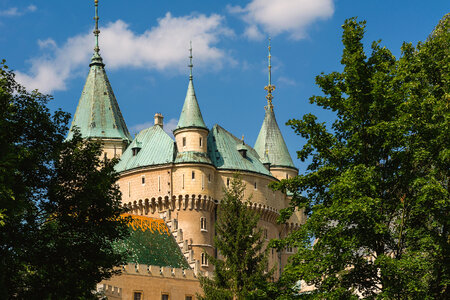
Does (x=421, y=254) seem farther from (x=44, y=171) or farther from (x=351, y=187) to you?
(x=44, y=171)

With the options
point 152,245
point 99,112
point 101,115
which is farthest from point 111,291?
point 99,112

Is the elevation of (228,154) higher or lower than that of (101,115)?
lower

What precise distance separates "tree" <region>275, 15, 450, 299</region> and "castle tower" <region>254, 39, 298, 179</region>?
60.9m

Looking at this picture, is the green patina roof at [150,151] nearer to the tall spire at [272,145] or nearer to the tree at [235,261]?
the tall spire at [272,145]

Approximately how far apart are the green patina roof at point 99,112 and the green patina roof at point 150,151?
304 centimetres

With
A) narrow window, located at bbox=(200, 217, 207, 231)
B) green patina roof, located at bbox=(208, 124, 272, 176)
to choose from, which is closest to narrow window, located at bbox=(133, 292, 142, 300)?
narrow window, located at bbox=(200, 217, 207, 231)

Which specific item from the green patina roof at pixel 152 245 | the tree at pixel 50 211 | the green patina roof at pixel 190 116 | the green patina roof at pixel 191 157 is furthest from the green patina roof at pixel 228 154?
the tree at pixel 50 211

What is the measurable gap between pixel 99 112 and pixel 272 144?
20.5m

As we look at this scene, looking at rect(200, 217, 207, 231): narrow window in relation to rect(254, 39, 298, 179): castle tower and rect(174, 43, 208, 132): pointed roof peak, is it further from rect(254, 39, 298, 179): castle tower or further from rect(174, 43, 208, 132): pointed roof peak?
rect(254, 39, 298, 179): castle tower

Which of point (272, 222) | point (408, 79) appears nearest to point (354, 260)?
point (408, 79)

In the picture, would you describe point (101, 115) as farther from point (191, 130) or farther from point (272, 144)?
point (272, 144)

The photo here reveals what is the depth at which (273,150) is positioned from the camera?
101 m

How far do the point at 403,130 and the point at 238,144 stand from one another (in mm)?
59848

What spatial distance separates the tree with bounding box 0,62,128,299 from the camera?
3344 centimetres
